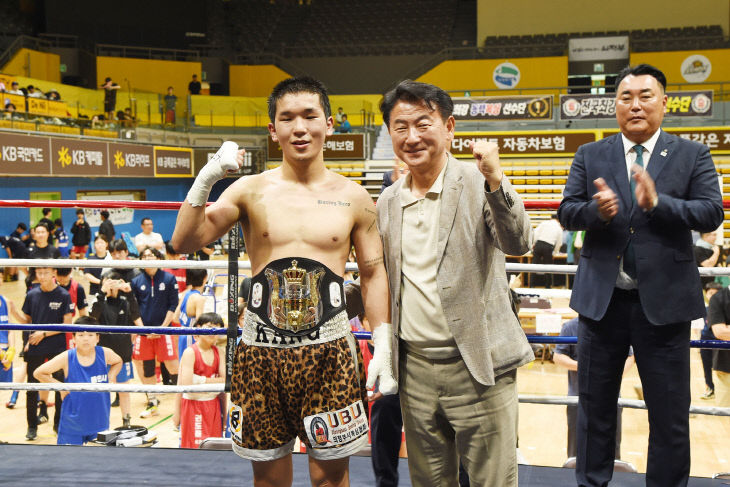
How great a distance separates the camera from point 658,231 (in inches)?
79.2

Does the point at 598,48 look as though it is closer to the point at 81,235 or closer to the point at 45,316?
the point at 81,235

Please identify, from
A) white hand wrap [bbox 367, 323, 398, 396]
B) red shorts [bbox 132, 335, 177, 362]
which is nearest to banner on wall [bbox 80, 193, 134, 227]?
red shorts [bbox 132, 335, 177, 362]

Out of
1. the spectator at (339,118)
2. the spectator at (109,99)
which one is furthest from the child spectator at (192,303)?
the spectator at (109,99)

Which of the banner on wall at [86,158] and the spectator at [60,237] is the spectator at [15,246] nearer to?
the spectator at [60,237]

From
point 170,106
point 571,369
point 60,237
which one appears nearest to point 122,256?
point 571,369

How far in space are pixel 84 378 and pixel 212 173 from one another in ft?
11.0

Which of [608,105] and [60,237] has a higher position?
[608,105]

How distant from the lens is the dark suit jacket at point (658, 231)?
6.50 feet

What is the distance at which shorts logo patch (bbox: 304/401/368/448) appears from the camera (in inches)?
72.3

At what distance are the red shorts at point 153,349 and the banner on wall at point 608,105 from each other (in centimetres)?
1139

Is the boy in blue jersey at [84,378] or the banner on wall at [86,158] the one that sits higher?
the banner on wall at [86,158]

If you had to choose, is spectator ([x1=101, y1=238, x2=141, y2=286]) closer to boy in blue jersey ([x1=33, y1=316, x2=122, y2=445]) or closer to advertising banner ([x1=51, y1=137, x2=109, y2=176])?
boy in blue jersey ([x1=33, y1=316, x2=122, y2=445])

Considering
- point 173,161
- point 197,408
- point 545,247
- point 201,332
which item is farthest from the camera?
point 173,161

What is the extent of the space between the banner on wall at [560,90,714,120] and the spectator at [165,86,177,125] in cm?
Result: 1086
